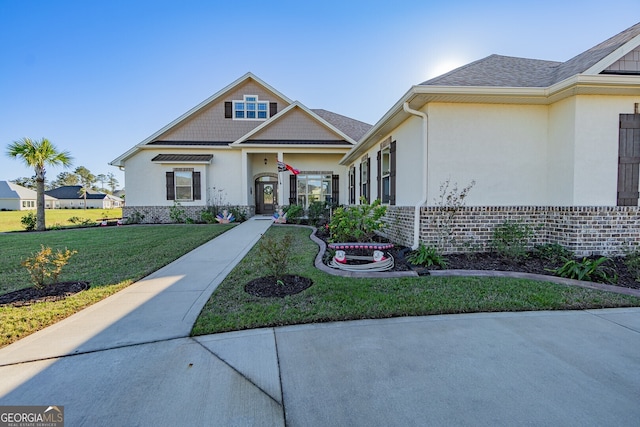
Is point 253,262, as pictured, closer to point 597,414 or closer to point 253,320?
point 253,320

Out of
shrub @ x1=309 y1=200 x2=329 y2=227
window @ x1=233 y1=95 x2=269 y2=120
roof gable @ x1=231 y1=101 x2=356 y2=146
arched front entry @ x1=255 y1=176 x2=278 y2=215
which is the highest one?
window @ x1=233 y1=95 x2=269 y2=120

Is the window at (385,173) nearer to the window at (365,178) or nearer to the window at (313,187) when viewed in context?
the window at (365,178)

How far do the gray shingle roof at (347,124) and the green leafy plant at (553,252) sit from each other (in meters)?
11.7

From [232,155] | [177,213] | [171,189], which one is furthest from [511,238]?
[171,189]

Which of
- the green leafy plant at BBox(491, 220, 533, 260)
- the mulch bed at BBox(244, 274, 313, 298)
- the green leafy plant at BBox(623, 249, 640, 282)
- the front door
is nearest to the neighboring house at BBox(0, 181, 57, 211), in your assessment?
the front door

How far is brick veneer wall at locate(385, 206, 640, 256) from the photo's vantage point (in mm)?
5914

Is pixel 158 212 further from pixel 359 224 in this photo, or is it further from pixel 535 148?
pixel 535 148

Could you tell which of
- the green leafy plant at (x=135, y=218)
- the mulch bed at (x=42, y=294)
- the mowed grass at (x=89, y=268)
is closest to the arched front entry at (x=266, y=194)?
the green leafy plant at (x=135, y=218)

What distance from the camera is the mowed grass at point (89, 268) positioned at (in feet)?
11.5

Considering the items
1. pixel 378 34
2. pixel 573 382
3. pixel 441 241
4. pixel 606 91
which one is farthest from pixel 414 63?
pixel 573 382

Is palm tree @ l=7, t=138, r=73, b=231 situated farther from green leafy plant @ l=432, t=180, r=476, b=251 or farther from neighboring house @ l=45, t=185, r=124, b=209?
neighboring house @ l=45, t=185, r=124, b=209

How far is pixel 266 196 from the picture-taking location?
1839cm

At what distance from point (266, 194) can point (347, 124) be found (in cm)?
679

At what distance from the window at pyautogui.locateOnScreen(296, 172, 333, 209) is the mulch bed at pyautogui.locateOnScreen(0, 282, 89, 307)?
40.5ft
